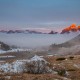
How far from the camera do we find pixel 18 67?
54.2m

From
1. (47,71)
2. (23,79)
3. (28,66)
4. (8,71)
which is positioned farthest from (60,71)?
(23,79)

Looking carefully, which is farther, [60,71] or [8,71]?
[60,71]

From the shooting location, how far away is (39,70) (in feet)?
175

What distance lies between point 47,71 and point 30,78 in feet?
43.1

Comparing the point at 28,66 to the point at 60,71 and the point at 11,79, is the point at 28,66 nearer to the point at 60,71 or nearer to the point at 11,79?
the point at 60,71

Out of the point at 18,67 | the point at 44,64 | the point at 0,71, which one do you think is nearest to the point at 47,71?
the point at 44,64

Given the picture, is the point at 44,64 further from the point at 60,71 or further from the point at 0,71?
the point at 0,71

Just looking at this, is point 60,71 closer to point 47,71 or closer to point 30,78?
point 47,71

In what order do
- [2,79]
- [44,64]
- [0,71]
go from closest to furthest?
1. [2,79]
2. [0,71]
3. [44,64]

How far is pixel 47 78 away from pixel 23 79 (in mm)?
4432

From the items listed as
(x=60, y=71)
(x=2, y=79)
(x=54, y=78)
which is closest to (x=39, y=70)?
(x=60, y=71)

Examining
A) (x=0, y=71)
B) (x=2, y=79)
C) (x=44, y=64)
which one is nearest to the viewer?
(x=2, y=79)

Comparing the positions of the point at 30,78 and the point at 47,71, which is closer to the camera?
the point at 30,78

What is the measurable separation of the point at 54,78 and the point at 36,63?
1172cm
